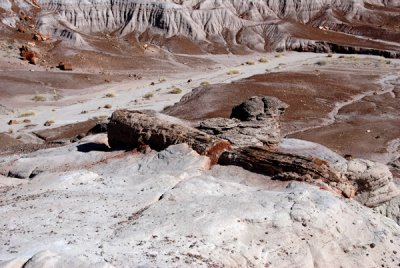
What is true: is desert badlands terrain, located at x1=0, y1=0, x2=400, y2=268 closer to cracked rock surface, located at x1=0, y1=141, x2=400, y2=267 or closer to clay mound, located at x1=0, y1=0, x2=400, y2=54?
cracked rock surface, located at x1=0, y1=141, x2=400, y2=267

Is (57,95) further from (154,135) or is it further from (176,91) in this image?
(154,135)

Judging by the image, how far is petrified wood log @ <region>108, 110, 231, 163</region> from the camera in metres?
18.2

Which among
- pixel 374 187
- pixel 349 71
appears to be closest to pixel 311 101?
pixel 349 71

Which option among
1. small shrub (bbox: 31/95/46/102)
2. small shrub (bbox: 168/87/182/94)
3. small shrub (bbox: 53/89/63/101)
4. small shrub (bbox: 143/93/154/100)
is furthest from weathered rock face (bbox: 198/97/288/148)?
small shrub (bbox: 53/89/63/101)

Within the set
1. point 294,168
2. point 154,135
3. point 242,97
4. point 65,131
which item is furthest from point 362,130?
point 65,131

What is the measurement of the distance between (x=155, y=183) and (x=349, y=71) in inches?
2093

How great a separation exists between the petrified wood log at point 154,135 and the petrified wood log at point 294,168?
5.12 feet

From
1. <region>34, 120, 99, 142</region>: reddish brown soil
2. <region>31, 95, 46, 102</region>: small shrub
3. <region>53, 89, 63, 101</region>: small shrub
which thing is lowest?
<region>53, 89, 63, 101</region>: small shrub

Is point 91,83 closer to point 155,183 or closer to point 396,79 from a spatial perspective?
point 396,79

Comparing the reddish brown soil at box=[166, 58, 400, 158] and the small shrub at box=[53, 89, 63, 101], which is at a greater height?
the reddish brown soil at box=[166, 58, 400, 158]

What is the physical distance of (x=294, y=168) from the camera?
15.4 m

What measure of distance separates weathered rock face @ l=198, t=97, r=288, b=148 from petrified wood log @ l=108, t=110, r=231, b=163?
1133mm

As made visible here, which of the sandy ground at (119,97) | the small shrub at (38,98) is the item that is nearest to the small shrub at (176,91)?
the sandy ground at (119,97)

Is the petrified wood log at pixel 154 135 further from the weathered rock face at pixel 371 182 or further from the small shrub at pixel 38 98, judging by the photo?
the small shrub at pixel 38 98
